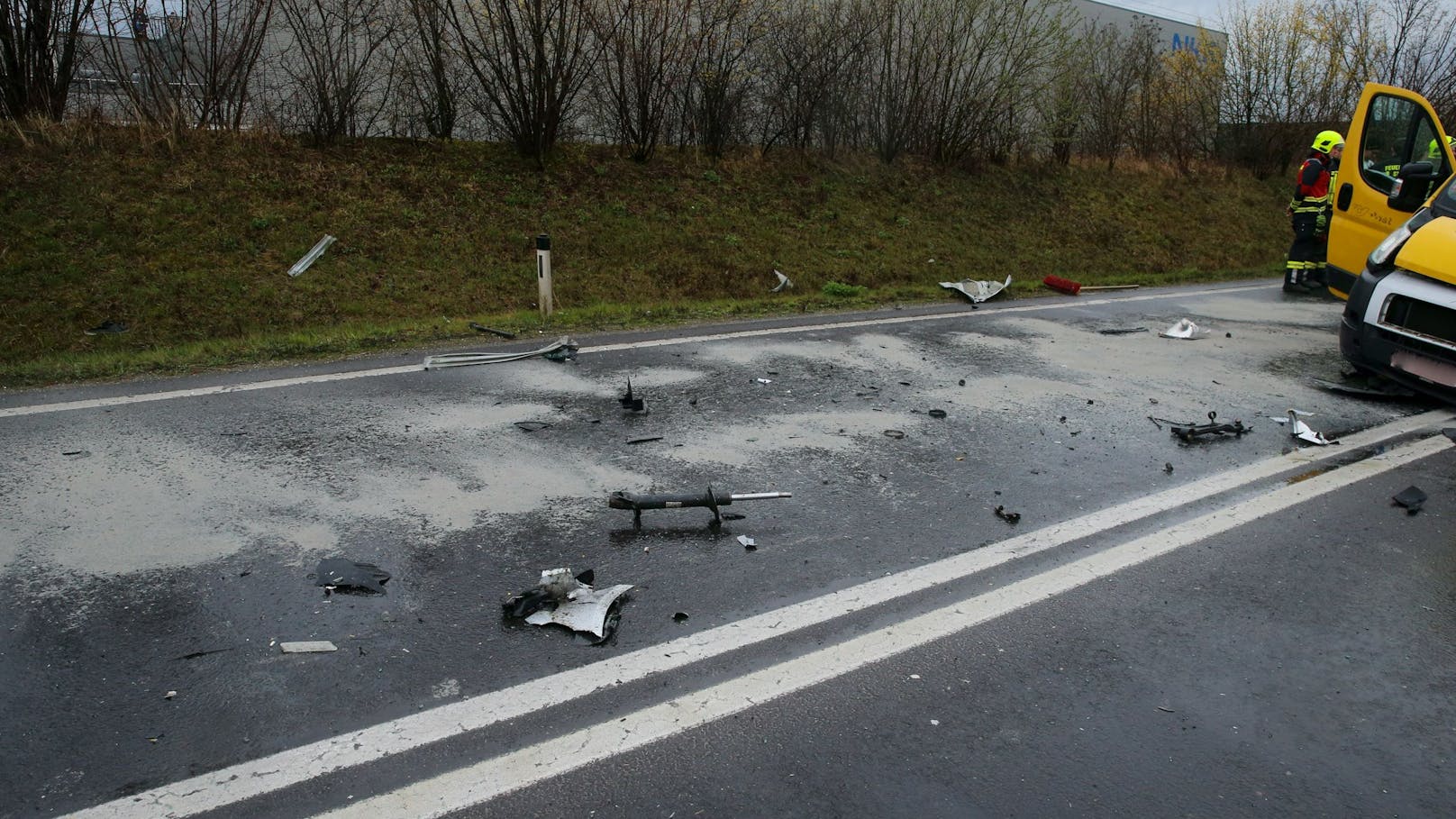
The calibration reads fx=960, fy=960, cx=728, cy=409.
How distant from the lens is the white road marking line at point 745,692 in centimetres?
270

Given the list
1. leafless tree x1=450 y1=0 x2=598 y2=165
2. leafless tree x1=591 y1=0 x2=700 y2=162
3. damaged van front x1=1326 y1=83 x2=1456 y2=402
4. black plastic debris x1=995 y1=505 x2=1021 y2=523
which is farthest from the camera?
leafless tree x1=591 y1=0 x2=700 y2=162

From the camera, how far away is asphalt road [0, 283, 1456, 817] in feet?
9.27

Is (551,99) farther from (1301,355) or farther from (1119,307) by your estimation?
(1301,355)

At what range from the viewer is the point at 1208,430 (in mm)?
6383

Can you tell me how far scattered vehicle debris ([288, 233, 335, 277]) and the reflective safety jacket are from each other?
39.1ft

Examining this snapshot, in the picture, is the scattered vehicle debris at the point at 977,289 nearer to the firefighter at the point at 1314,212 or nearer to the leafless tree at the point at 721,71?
the firefighter at the point at 1314,212

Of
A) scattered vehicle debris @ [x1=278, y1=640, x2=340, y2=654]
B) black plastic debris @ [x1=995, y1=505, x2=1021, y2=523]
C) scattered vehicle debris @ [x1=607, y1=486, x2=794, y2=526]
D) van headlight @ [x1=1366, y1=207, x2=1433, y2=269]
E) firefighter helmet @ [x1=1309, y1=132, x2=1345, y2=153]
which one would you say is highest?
firefighter helmet @ [x1=1309, y1=132, x2=1345, y2=153]

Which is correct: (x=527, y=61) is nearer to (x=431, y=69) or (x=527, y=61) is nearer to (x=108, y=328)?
(x=431, y=69)

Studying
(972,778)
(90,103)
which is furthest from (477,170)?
(972,778)

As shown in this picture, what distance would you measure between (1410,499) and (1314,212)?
8.54m

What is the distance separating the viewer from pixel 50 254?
377 inches

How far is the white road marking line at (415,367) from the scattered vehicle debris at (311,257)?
3842mm

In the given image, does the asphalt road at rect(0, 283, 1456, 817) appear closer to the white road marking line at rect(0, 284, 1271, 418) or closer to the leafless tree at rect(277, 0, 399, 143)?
the white road marking line at rect(0, 284, 1271, 418)

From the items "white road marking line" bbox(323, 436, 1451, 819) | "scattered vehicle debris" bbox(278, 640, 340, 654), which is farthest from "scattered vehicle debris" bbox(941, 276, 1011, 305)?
"scattered vehicle debris" bbox(278, 640, 340, 654)
